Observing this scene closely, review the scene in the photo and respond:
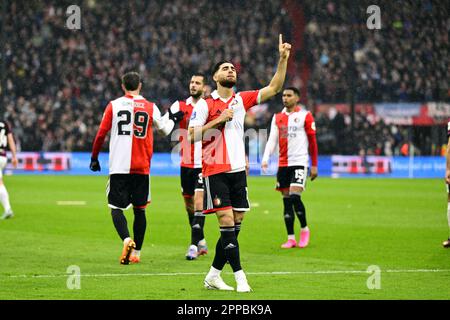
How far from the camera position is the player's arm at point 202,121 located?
31.2 feet

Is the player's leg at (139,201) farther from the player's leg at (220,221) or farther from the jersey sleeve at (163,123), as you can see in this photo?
the player's leg at (220,221)

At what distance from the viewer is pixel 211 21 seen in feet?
146

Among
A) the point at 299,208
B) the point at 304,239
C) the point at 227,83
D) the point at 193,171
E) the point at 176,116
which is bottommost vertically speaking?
the point at 304,239

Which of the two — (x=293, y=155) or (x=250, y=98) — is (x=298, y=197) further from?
(x=250, y=98)

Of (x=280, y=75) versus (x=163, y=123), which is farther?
(x=163, y=123)

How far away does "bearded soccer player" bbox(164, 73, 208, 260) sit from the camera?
42.6 feet

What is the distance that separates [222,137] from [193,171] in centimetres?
363

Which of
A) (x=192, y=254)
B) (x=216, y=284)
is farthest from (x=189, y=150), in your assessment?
(x=216, y=284)

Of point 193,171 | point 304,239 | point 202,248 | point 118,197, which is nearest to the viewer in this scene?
point 118,197

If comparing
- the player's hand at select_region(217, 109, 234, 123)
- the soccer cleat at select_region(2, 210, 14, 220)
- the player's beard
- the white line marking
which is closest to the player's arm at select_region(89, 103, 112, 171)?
the player's beard

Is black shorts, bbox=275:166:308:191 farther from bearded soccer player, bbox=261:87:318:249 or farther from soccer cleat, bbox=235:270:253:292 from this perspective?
soccer cleat, bbox=235:270:253:292

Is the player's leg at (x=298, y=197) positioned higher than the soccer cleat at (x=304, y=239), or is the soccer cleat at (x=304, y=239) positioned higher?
the player's leg at (x=298, y=197)

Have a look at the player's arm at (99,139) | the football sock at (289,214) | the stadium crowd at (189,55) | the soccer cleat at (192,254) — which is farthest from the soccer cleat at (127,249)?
the stadium crowd at (189,55)

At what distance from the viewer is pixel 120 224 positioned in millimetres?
11953
